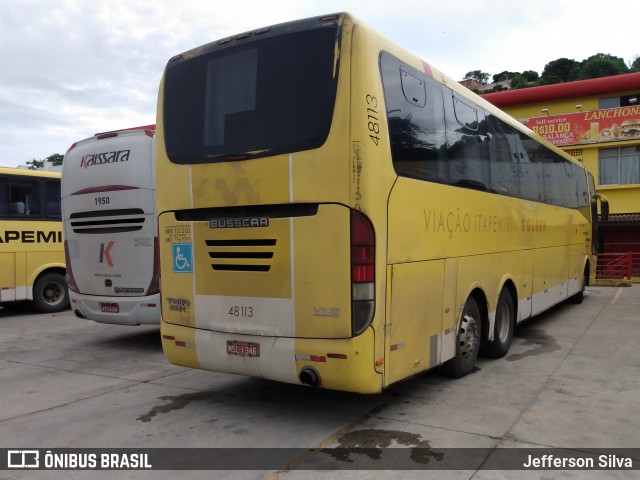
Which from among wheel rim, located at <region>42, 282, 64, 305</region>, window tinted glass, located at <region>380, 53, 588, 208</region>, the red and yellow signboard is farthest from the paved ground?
the red and yellow signboard

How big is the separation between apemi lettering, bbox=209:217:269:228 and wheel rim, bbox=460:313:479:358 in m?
2.74

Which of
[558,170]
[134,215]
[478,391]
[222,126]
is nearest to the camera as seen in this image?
[222,126]

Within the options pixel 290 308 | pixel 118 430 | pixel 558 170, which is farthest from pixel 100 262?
pixel 558 170

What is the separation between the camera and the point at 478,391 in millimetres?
5801

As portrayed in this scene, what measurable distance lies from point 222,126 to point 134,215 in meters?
3.54

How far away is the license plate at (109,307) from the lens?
26.5 ft

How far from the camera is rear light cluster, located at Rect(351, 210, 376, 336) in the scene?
4316 mm

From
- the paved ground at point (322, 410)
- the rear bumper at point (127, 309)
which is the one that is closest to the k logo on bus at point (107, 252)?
the rear bumper at point (127, 309)

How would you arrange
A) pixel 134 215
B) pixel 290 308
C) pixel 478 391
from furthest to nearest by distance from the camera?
pixel 134 215
pixel 478 391
pixel 290 308

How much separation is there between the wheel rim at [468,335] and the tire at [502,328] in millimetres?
559

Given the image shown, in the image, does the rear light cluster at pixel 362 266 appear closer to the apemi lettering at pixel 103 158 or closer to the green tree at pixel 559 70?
→ the apemi lettering at pixel 103 158

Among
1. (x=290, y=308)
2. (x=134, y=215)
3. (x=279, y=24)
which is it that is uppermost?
(x=279, y=24)

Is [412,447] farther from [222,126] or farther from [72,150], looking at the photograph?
[72,150]

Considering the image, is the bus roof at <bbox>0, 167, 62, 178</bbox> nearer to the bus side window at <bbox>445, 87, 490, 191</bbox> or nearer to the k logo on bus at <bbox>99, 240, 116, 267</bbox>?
the k logo on bus at <bbox>99, 240, 116, 267</bbox>
